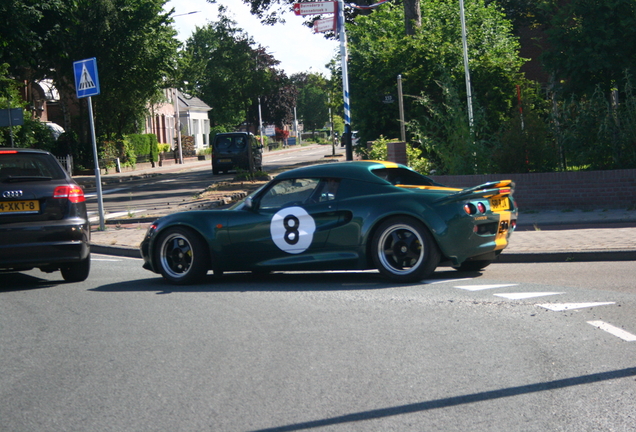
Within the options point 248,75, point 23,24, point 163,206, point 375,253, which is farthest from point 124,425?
point 248,75

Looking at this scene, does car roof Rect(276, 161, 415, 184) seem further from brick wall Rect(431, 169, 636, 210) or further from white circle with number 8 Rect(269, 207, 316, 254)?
brick wall Rect(431, 169, 636, 210)

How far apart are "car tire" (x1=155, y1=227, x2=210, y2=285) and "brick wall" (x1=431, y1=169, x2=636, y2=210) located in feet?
24.7

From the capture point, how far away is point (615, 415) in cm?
420

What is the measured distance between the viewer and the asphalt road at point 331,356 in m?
4.38

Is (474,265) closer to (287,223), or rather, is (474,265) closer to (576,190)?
(287,223)

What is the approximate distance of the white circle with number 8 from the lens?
8.67 m

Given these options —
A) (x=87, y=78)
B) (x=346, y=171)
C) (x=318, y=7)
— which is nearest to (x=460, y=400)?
(x=346, y=171)

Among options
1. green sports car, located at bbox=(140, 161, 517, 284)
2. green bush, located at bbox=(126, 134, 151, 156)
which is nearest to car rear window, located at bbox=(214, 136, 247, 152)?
green bush, located at bbox=(126, 134, 151, 156)

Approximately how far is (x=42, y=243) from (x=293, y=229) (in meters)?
2.88

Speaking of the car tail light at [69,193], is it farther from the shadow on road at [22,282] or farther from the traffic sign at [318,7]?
the traffic sign at [318,7]

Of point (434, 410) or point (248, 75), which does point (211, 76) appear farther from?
point (434, 410)

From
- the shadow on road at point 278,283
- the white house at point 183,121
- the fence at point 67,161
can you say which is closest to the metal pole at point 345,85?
the shadow on road at point 278,283

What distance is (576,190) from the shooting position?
47.4ft

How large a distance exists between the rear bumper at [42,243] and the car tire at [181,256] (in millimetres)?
960
